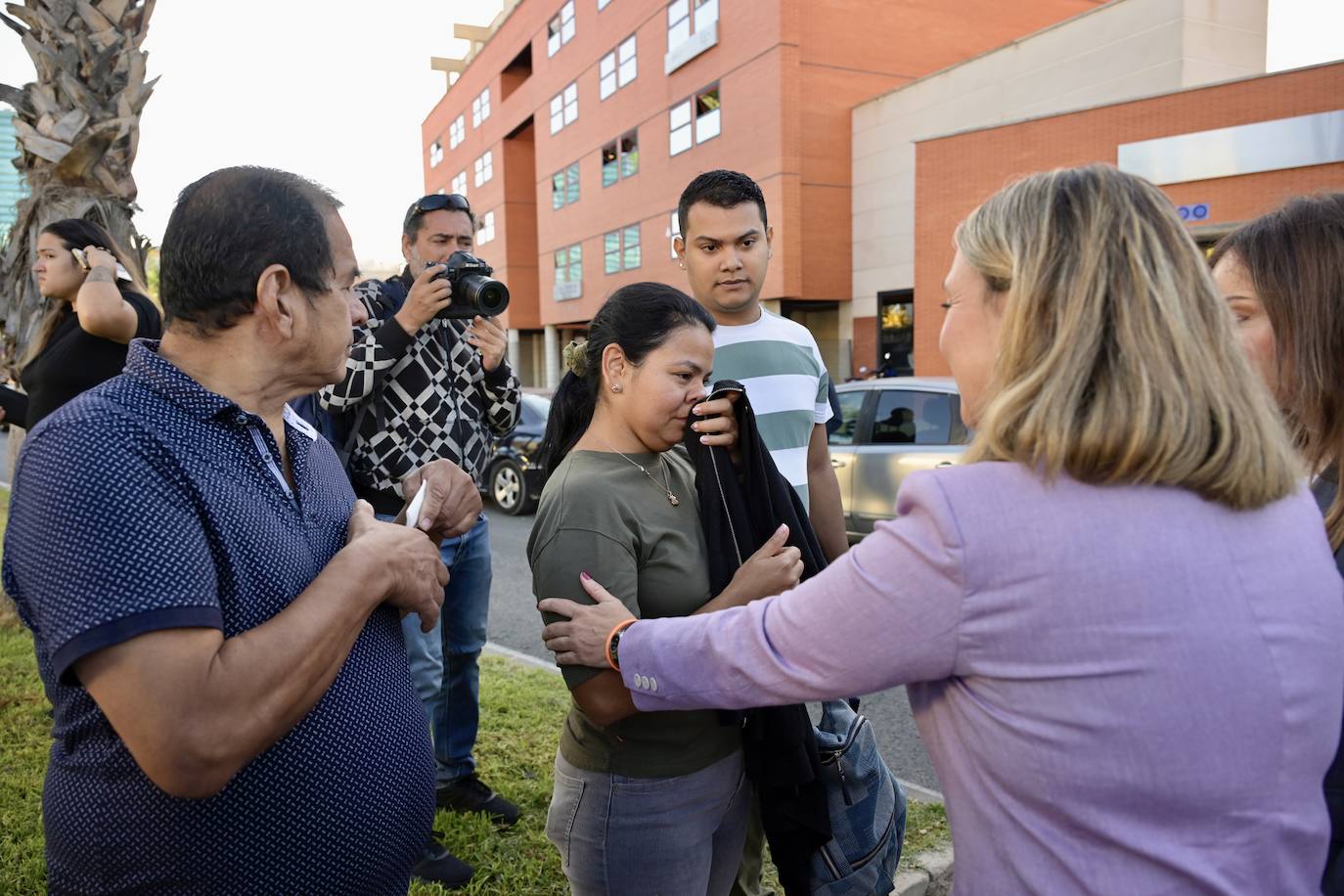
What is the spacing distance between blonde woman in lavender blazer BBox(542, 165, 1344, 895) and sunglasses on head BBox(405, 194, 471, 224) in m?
2.91

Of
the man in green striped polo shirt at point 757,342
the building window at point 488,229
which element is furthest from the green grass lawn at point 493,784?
the building window at point 488,229

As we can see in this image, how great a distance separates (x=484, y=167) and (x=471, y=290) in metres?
38.9

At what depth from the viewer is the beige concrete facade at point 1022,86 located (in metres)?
16.5

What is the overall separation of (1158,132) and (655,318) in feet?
56.5

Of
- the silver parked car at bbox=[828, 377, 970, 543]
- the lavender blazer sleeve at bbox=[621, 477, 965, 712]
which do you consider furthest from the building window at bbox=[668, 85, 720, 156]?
the lavender blazer sleeve at bbox=[621, 477, 965, 712]

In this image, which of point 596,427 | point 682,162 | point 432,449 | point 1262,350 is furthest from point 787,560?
point 682,162

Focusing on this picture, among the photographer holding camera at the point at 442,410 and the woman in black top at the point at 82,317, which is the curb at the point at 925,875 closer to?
the photographer holding camera at the point at 442,410

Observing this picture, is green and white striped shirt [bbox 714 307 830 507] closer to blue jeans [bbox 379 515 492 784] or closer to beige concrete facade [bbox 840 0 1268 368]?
blue jeans [bbox 379 515 492 784]

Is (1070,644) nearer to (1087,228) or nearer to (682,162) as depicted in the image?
(1087,228)

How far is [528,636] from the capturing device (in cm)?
644

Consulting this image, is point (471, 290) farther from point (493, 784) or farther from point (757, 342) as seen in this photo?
point (493, 784)

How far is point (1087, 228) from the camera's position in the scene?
130 cm

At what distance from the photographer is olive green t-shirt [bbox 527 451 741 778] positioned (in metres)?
1.89

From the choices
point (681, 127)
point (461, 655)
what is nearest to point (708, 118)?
point (681, 127)
